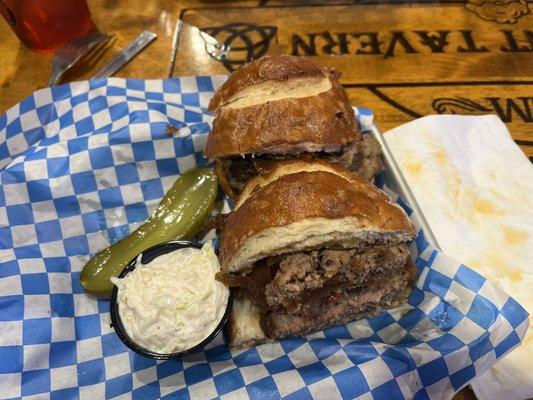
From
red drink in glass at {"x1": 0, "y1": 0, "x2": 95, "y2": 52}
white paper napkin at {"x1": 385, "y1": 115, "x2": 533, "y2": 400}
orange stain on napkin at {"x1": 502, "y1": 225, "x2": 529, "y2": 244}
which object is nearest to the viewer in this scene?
white paper napkin at {"x1": 385, "y1": 115, "x2": 533, "y2": 400}

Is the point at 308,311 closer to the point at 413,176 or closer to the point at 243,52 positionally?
the point at 413,176

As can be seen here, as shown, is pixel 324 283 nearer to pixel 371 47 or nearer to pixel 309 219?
pixel 309 219

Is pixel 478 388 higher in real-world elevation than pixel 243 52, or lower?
lower

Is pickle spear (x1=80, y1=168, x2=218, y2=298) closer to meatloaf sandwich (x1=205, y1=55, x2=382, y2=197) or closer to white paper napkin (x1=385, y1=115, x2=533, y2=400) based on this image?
meatloaf sandwich (x1=205, y1=55, x2=382, y2=197)

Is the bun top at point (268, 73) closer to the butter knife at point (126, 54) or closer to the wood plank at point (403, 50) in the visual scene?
the wood plank at point (403, 50)

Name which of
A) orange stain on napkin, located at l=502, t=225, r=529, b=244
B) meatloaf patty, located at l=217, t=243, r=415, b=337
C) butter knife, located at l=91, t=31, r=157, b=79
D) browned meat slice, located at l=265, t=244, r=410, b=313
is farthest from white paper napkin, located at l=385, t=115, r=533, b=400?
butter knife, located at l=91, t=31, r=157, b=79

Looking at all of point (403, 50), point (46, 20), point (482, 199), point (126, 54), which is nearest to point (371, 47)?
point (403, 50)

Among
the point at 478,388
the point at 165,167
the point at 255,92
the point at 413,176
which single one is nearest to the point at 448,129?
the point at 413,176
